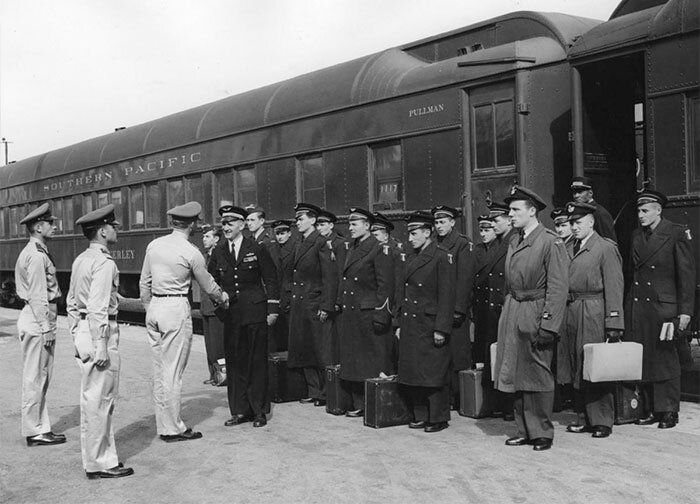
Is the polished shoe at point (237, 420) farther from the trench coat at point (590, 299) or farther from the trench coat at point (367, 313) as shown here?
the trench coat at point (590, 299)

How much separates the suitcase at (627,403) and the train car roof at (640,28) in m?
2.99

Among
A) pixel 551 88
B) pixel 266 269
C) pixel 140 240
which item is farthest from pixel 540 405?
pixel 140 240

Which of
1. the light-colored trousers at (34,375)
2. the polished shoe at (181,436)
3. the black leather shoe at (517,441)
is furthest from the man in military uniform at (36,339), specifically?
the black leather shoe at (517,441)

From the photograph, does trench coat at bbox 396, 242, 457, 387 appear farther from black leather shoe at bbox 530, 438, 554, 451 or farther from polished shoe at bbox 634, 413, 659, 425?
polished shoe at bbox 634, 413, 659, 425

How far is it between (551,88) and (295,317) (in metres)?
3.39

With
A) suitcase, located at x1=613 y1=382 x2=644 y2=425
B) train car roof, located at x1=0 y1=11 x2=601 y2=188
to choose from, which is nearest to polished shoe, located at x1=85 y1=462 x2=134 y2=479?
suitcase, located at x1=613 y1=382 x2=644 y2=425

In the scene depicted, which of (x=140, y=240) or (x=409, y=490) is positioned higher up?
(x=140, y=240)

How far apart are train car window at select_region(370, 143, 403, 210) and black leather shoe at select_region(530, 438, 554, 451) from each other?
4.10m

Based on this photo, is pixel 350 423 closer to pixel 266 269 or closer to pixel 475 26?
pixel 266 269

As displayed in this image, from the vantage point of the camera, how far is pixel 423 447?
241 inches

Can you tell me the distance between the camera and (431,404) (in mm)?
6734

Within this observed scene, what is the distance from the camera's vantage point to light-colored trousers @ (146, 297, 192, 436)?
6562mm

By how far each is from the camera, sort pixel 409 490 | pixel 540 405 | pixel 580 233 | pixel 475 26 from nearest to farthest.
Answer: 1. pixel 409 490
2. pixel 540 405
3. pixel 580 233
4. pixel 475 26

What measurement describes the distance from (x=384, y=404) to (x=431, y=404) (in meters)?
0.42
